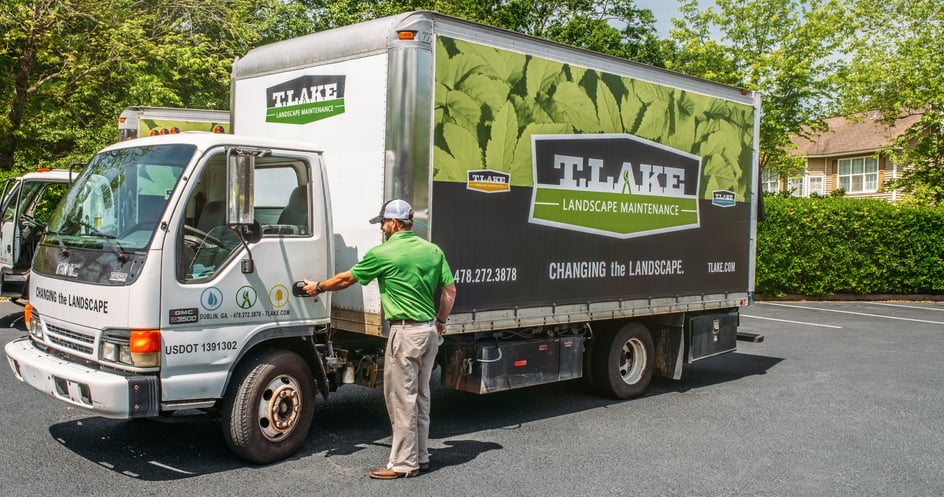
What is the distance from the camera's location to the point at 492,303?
23.3ft

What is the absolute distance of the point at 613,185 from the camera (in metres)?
8.29

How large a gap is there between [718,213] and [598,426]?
135 inches

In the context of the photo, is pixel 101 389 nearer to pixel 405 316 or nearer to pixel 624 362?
pixel 405 316

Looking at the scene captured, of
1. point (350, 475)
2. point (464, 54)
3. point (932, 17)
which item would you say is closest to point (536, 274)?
point (464, 54)

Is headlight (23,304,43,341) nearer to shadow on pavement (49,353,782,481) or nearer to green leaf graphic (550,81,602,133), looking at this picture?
shadow on pavement (49,353,782,481)

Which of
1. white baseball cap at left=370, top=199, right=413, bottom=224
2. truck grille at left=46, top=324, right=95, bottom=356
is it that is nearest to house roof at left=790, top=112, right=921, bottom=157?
white baseball cap at left=370, top=199, right=413, bottom=224

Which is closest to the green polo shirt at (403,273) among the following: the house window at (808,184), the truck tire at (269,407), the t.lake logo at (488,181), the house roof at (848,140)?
the truck tire at (269,407)

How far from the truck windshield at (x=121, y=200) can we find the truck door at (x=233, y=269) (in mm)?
202

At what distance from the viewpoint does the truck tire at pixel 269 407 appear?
5.77 metres

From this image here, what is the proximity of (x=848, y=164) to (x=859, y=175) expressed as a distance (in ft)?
3.19

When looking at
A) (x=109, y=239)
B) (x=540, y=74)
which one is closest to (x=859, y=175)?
(x=540, y=74)

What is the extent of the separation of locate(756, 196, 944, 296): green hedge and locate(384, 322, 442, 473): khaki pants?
16.3 meters

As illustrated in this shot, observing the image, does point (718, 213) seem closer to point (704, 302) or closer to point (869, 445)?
point (704, 302)

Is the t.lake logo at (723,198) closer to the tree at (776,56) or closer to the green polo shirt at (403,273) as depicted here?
the green polo shirt at (403,273)
